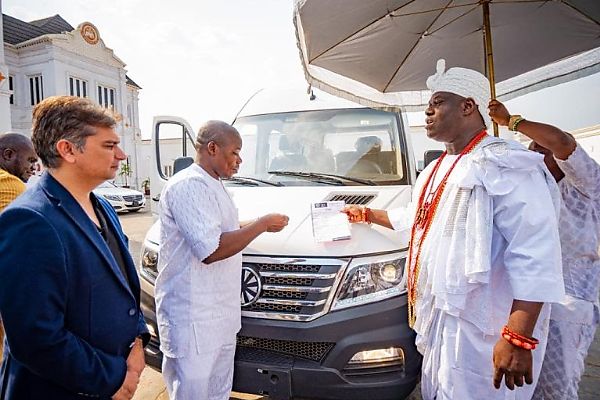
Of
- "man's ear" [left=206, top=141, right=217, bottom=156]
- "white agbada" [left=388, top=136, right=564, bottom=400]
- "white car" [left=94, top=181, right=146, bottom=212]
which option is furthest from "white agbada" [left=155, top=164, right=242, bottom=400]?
"white car" [left=94, top=181, right=146, bottom=212]

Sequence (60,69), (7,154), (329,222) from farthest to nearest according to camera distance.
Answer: (60,69), (7,154), (329,222)

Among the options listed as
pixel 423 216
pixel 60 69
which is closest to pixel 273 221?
pixel 423 216

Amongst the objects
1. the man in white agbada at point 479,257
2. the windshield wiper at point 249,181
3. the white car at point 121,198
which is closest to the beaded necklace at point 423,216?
the man in white agbada at point 479,257

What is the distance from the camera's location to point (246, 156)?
358 centimetres

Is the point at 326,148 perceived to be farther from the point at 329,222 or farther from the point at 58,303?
the point at 58,303

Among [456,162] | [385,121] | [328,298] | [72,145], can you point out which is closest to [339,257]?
[328,298]

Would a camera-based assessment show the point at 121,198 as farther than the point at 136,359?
Yes

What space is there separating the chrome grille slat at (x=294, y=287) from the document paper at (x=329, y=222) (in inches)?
6.1

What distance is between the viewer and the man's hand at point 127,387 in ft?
4.39

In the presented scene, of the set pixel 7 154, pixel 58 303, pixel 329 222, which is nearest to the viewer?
pixel 58 303

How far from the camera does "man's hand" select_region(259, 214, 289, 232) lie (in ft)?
6.80

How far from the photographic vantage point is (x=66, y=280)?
121cm

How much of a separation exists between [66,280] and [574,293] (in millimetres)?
2394

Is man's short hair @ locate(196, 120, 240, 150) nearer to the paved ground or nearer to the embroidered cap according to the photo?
the embroidered cap
